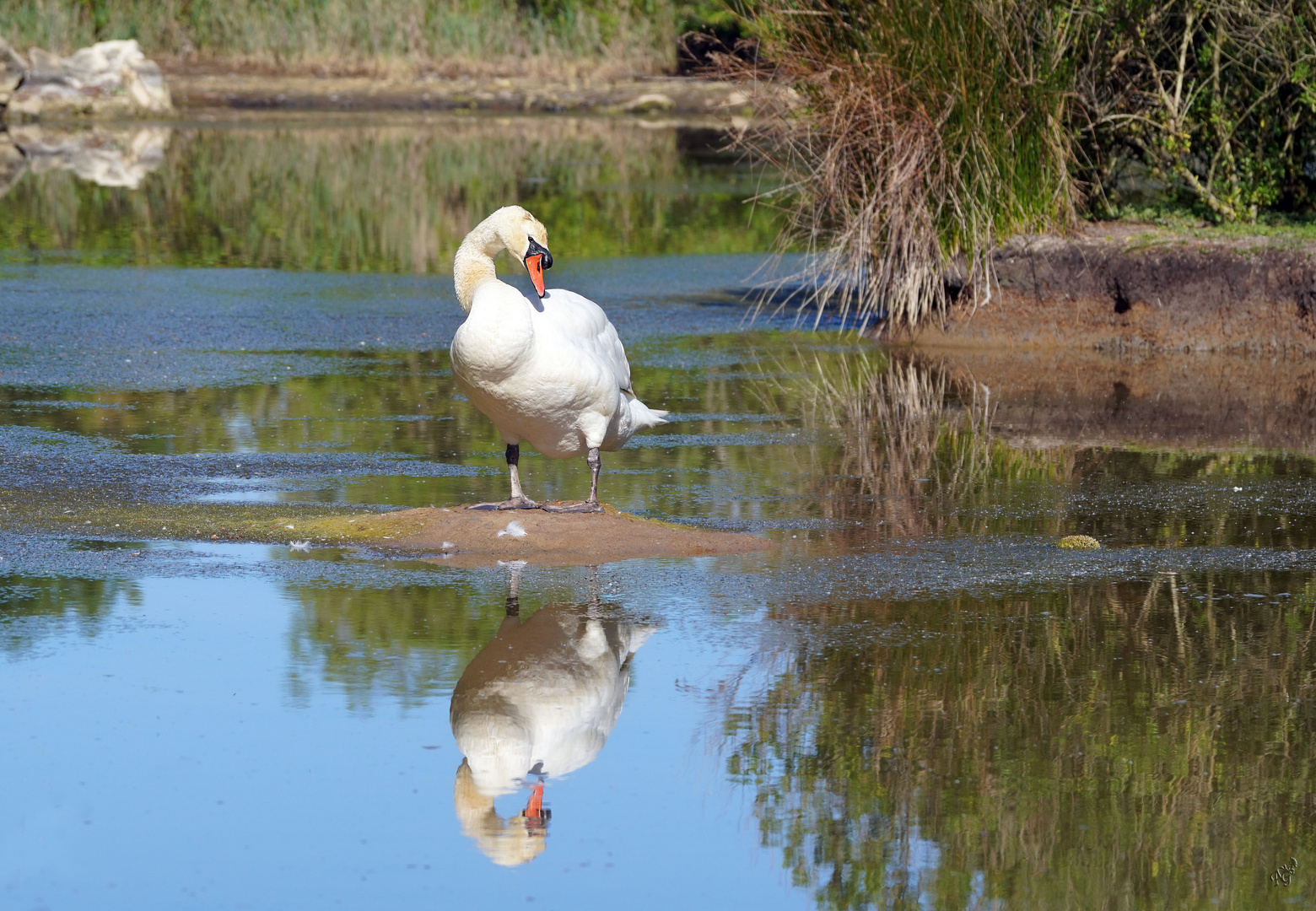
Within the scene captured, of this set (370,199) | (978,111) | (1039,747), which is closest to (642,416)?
(1039,747)

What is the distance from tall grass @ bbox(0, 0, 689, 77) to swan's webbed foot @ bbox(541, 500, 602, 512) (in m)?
30.5

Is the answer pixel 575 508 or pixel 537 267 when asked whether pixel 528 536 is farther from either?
pixel 537 267

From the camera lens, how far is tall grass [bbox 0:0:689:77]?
120ft

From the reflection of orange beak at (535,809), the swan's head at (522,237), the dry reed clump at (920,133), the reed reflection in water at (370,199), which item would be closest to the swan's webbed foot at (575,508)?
the swan's head at (522,237)

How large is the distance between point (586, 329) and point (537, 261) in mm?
485

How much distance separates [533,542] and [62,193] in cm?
1601

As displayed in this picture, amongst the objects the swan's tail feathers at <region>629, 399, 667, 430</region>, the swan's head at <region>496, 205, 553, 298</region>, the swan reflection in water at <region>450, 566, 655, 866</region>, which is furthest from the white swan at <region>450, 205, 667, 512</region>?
the swan reflection in water at <region>450, 566, 655, 866</region>

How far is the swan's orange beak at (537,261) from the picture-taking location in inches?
280

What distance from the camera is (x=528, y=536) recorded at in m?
7.34

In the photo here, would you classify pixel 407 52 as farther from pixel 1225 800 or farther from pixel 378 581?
pixel 1225 800

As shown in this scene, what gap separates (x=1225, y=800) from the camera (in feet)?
15.6

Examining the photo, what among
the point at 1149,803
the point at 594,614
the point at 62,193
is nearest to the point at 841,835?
the point at 1149,803

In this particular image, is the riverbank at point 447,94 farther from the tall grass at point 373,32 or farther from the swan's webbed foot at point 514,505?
the swan's webbed foot at point 514,505

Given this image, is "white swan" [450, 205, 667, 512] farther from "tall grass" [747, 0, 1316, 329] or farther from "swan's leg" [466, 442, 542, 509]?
"tall grass" [747, 0, 1316, 329]
